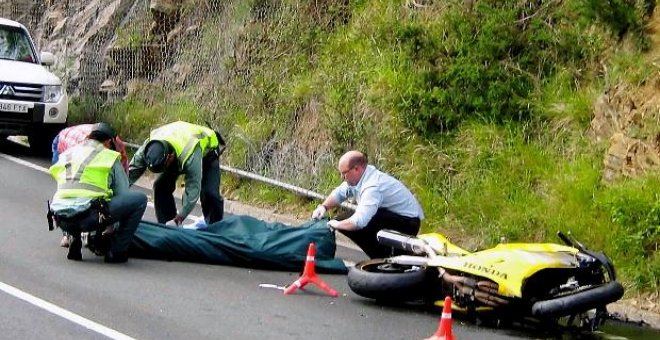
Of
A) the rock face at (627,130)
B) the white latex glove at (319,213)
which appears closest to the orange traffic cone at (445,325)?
the white latex glove at (319,213)

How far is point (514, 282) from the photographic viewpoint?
8.77 meters

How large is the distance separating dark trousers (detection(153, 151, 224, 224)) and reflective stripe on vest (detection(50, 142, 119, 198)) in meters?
Answer: 1.39

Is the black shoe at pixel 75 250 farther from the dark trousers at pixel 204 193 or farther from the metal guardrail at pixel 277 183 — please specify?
the metal guardrail at pixel 277 183

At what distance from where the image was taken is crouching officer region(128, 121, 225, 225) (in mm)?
11492

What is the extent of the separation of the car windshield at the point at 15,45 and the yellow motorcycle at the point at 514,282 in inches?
446

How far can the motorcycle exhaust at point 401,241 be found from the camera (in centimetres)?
967

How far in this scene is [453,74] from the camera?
14.6 meters

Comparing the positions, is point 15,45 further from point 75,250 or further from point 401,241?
point 401,241

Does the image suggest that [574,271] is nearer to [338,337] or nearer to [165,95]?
[338,337]

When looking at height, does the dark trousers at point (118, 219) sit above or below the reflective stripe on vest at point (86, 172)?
below

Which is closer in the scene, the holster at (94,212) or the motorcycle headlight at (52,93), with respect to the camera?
the holster at (94,212)

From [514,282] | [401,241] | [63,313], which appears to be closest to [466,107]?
[401,241]

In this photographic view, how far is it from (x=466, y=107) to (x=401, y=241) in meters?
4.74

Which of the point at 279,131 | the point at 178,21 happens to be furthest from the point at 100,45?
the point at 279,131
